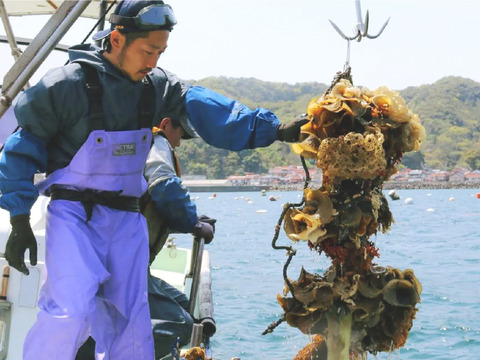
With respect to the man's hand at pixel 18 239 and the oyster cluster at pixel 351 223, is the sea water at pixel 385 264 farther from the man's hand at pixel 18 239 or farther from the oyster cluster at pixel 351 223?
the man's hand at pixel 18 239

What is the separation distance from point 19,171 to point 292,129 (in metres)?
1.24

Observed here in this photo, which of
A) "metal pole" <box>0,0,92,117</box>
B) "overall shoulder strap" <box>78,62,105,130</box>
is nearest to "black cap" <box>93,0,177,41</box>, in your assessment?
"overall shoulder strap" <box>78,62,105,130</box>

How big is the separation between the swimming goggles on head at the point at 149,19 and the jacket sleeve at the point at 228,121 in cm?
43

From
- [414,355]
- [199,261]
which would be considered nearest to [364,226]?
[199,261]

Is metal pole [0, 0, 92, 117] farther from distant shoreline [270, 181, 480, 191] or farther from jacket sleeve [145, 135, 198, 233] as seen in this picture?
distant shoreline [270, 181, 480, 191]

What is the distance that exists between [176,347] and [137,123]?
1263 millimetres

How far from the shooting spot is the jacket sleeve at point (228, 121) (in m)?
3.74

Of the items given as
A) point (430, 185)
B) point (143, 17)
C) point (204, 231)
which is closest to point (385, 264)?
point (204, 231)

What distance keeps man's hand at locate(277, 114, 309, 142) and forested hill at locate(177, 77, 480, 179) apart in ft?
344

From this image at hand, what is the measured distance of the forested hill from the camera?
127m

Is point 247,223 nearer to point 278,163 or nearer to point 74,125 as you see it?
point 74,125

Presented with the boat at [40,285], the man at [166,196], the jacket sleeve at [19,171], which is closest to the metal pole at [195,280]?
the boat at [40,285]

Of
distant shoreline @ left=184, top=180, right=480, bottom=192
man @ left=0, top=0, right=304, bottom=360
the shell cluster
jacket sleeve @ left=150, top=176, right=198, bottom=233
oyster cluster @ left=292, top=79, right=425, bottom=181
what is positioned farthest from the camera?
distant shoreline @ left=184, top=180, right=480, bottom=192

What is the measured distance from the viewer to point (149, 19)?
3.64 meters
